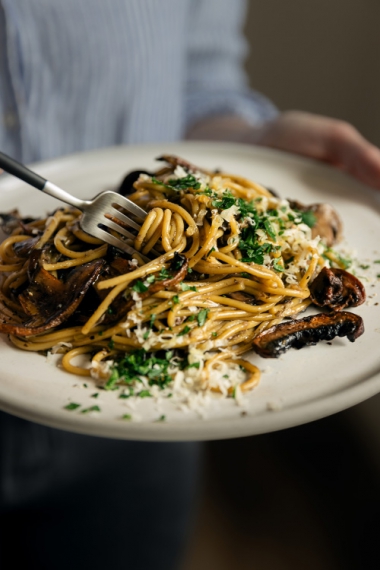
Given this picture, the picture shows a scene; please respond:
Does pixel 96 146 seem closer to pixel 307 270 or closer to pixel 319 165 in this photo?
pixel 319 165

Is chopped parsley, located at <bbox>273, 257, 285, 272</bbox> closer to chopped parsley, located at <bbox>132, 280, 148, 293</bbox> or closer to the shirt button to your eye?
chopped parsley, located at <bbox>132, 280, 148, 293</bbox>

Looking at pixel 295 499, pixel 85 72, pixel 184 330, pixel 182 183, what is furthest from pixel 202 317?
pixel 295 499

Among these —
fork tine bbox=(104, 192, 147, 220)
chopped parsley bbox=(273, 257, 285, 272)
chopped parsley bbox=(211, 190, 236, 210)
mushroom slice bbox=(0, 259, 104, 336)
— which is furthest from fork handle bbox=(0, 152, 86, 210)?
chopped parsley bbox=(273, 257, 285, 272)

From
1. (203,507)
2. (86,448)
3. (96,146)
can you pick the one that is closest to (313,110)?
(96,146)

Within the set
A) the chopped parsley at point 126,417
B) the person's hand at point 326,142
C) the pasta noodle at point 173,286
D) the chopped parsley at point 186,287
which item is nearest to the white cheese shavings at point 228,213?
the pasta noodle at point 173,286

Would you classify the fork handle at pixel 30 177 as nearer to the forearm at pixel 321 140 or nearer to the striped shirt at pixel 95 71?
the striped shirt at pixel 95 71

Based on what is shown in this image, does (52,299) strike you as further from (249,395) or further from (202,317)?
(249,395)
